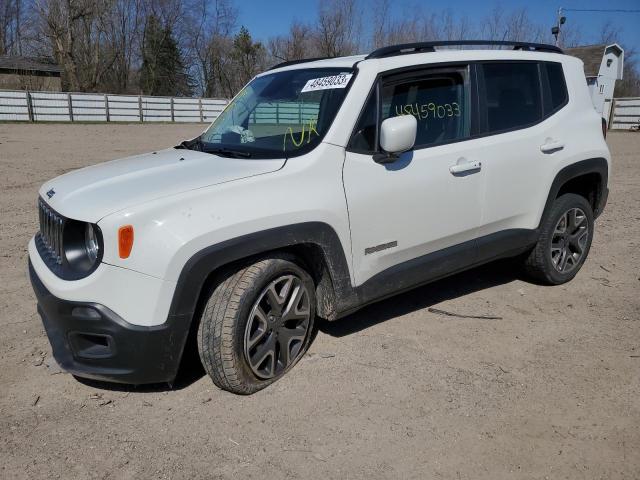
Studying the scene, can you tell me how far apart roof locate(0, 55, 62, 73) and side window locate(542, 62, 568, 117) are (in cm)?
4543

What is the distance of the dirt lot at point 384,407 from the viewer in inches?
104

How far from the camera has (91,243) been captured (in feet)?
9.44

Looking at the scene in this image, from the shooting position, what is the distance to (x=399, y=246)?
11.7 ft

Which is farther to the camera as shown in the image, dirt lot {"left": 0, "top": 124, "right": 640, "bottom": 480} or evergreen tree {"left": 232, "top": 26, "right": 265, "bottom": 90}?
evergreen tree {"left": 232, "top": 26, "right": 265, "bottom": 90}

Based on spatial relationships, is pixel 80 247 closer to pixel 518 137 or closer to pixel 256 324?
pixel 256 324

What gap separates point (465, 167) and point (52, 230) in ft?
8.48

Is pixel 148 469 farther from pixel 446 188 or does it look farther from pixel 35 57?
pixel 35 57

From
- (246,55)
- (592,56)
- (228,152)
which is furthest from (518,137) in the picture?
(246,55)

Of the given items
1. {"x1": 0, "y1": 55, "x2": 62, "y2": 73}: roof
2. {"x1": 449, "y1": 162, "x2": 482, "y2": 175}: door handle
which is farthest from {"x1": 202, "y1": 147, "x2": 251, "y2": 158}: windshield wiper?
{"x1": 0, "y1": 55, "x2": 62, "y2": 73}: roof

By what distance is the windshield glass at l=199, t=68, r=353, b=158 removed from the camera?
3418mm

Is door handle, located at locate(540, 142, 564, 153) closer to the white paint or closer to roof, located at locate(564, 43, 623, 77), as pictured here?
the white paint

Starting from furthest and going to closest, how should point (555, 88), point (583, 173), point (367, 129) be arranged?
1. point (583, 173)
2. point (555, 88)
3. point (367, 129)

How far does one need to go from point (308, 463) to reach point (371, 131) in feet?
6.30

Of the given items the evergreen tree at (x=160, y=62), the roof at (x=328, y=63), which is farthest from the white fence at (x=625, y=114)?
the evergreen tree at (x=160, y=62)
